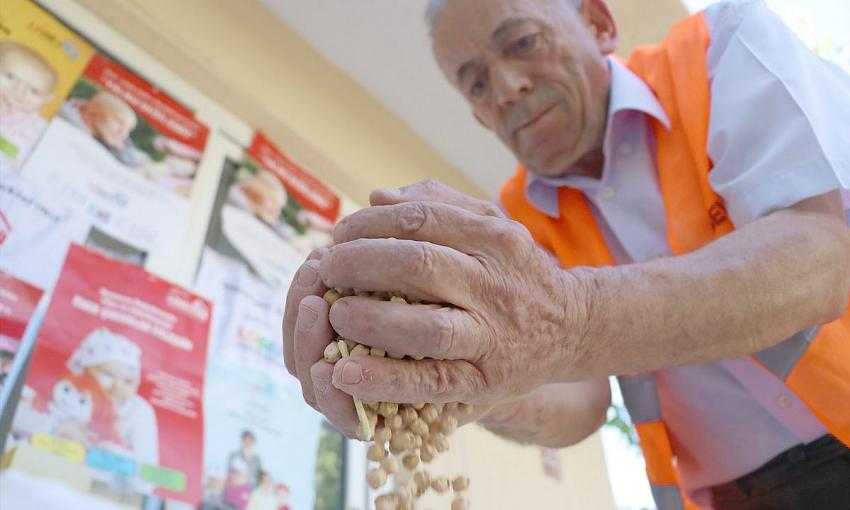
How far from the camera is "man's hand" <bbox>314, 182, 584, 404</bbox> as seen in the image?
46 cm

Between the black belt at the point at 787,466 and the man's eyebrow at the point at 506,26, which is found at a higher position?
the man's eyebrow at the point at 506,26

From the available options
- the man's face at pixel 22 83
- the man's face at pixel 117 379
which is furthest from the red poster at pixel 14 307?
the man's face at pixel 22 83

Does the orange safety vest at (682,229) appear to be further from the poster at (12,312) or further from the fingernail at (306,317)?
the poster at (12,312)

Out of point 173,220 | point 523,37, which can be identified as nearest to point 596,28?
point 523,37

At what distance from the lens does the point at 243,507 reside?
110 centimetres

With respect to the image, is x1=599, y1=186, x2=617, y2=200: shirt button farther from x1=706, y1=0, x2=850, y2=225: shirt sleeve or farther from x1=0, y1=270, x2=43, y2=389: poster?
x1=0, y1=270, x2=43, y2=389: poster

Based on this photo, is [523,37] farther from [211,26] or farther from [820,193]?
[211,26]

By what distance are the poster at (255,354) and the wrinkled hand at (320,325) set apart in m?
0.61

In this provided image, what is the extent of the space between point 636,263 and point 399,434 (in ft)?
0.82

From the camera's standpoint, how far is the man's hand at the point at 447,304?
1.51 ft

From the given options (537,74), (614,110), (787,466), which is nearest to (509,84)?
(537,74)

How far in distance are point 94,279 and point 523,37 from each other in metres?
0.73

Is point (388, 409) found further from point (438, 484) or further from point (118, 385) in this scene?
point (118, 385)

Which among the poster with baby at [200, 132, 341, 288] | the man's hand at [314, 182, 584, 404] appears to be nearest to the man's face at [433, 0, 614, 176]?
the poster with baby at [200, 132, 341, 288]
